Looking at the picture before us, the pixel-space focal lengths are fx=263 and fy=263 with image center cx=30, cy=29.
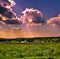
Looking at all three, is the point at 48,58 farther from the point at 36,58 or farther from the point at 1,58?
the point at 1,58

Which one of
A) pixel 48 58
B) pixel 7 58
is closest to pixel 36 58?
pixel 48 58

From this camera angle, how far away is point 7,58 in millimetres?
49750

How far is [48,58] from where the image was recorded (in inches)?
2082

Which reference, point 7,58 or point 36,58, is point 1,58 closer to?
point 7,58

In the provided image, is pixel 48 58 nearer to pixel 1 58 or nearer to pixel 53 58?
pixel 53 58

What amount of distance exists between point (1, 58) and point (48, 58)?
958cm

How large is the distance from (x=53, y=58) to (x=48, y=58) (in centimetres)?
104

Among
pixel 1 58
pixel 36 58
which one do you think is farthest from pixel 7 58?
pixel 36 58

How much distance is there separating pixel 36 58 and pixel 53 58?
341cm

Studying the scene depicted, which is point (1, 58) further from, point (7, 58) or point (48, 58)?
point (48, 58)

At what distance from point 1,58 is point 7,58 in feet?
4.02

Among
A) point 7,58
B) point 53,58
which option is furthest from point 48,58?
point 7,58

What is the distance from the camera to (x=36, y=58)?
52.8 m

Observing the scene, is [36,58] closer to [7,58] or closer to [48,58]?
[48,58]
